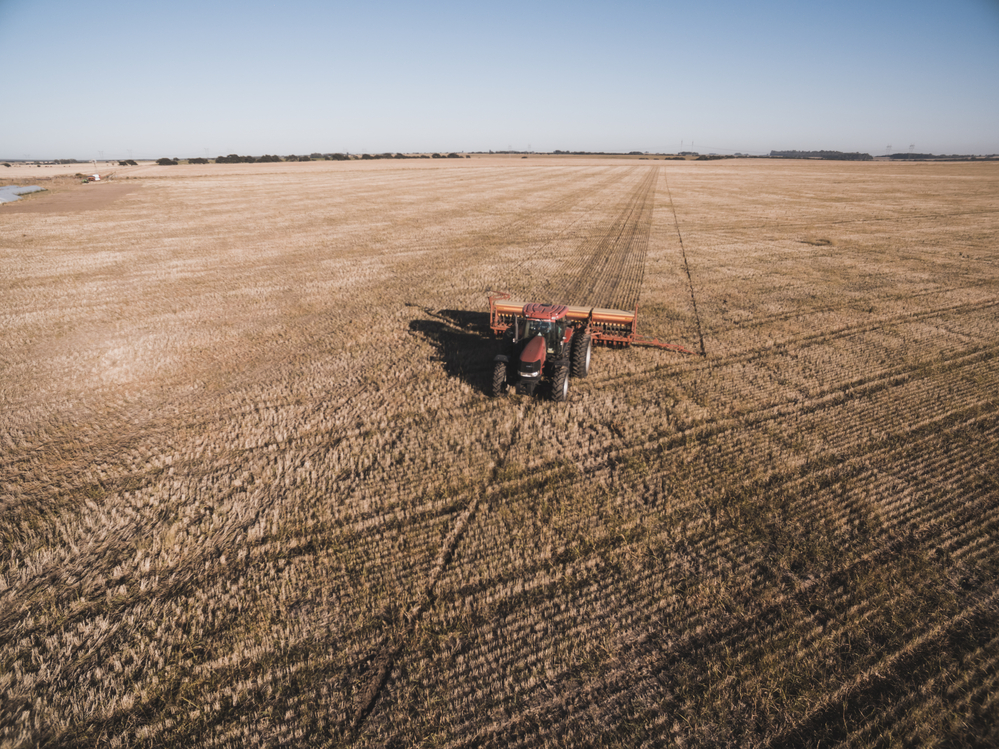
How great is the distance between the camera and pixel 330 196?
45.1 m

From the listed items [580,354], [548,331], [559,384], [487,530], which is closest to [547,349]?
[548,331]

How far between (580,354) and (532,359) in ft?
5.47

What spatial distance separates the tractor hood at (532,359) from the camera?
8.62 meters

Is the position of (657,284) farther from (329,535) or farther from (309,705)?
(309,705)

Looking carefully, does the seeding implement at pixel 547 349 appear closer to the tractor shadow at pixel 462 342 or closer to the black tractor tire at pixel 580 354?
the black tractor tire at pixel 580 354

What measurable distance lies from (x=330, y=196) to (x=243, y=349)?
38059 millimetres

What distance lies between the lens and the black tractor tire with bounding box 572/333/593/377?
9.89m

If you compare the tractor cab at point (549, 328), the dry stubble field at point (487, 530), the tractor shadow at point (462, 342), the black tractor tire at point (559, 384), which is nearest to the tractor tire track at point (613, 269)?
the dry stubble field at point (487, 530)

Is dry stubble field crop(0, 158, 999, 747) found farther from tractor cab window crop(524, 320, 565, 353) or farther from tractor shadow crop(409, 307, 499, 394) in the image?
tractor cab window crop(524, 320, 565, 353)

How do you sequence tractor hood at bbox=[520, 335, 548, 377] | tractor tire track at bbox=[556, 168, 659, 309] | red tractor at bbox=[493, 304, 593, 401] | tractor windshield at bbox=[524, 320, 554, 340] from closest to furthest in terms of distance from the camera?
1. tractor hood at bbox=[520, 335, 548, 377]
2. red tractor at bbox=[493, 304, 593, 401]
3. tractor windshield at bbox=[524, 320, 554, 340]
4. tractor tire track at bbox=[556, 168, 659, 309]

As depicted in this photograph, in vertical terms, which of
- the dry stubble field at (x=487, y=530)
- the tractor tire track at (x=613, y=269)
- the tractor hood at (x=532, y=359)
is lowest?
the dry stubble field at (x=487, y=530)

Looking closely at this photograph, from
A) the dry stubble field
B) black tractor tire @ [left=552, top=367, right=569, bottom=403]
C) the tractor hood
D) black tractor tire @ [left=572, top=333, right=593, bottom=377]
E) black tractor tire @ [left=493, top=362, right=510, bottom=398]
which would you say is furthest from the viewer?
black tractor tire @ [left=572, top=333, right=593, bottom=377]

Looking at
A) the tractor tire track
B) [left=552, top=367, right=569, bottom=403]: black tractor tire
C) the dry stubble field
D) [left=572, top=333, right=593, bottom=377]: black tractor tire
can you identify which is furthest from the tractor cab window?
the tractor tire track

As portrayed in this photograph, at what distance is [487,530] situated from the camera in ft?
20.7
